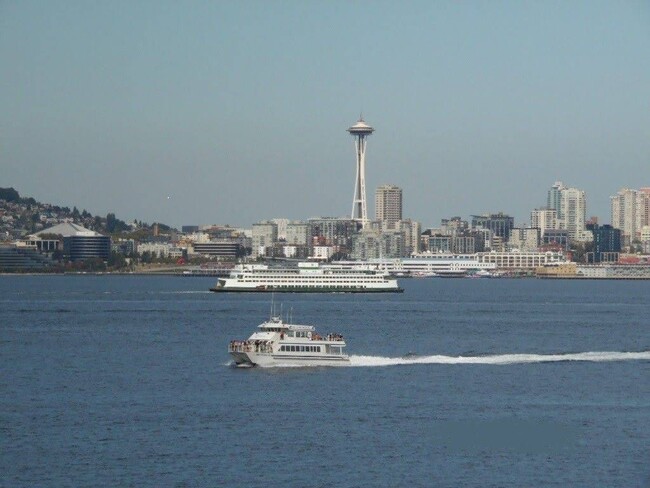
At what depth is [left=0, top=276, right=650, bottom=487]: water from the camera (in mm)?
20188

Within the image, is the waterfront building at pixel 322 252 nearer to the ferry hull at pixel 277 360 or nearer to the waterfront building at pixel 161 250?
the waterfront building at pixel 161 250

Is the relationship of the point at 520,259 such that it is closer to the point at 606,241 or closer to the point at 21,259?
the point at 606,241

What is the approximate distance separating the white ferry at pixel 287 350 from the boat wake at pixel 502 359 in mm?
564

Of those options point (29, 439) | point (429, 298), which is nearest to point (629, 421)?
point (29, 439)

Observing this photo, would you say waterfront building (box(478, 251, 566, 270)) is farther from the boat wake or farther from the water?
the boat wake

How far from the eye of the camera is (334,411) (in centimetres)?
2525

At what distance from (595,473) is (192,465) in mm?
5355

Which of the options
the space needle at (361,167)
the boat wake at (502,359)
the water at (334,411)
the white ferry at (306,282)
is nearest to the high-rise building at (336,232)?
the space needle at (361,167)

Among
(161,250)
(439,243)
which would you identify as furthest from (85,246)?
(439,243)

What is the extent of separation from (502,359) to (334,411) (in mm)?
9722

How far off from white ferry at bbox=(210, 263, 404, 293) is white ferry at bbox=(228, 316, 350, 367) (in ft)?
175

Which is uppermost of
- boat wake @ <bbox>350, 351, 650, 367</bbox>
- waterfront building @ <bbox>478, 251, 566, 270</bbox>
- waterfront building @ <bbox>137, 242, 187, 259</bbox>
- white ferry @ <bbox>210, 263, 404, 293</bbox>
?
waterfront building @ <bbox>137, 242, 187, 259</bbox>

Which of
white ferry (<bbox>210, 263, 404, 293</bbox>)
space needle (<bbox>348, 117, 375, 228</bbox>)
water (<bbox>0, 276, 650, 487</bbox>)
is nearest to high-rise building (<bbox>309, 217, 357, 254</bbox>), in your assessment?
space needle (<bbox>348, 117, 375, 228</bbox>)

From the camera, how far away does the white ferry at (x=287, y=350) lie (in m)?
32.2
